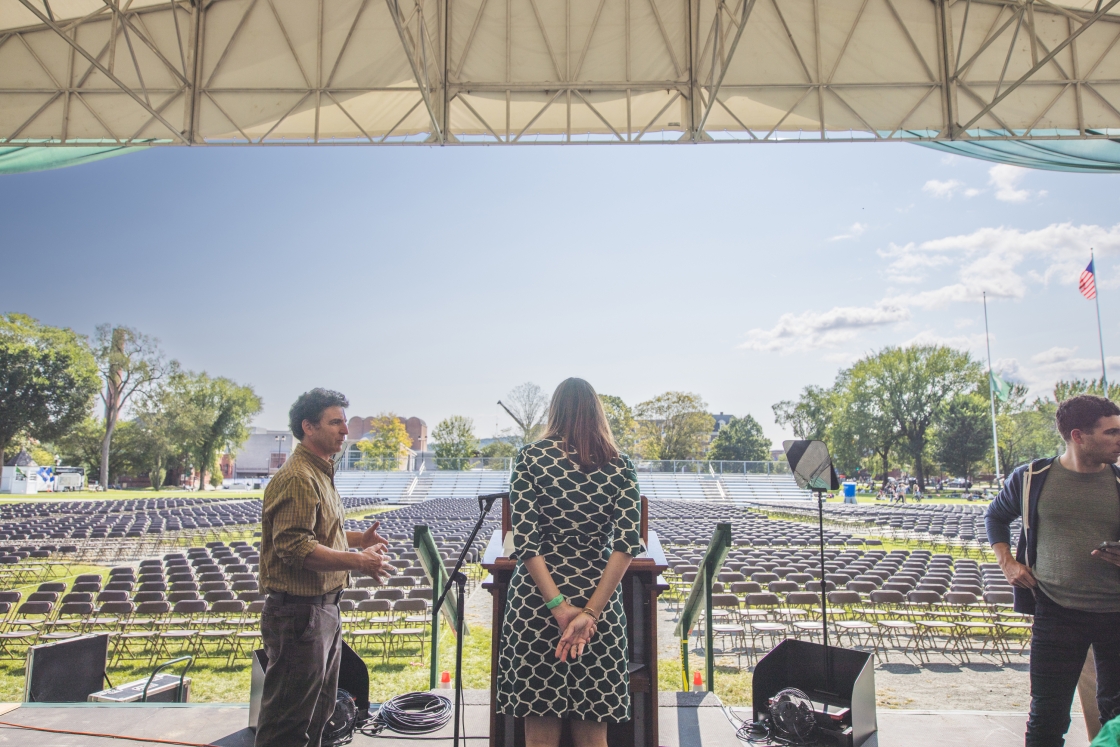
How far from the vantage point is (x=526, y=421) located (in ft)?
154

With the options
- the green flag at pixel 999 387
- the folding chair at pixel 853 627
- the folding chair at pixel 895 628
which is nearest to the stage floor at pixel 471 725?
the folding chair at pixel 895 628

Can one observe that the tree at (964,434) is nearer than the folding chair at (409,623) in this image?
No

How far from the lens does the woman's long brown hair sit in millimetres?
2027

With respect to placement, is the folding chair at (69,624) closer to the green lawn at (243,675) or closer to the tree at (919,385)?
the green lawn at (243,675)

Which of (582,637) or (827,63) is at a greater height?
(827,63)

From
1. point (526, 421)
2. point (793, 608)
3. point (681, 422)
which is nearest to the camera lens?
point (793, 608)

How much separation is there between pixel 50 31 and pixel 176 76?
143cm

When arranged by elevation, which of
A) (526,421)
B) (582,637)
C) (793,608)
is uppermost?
(526,421)

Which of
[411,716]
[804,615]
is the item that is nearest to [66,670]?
[411,716]

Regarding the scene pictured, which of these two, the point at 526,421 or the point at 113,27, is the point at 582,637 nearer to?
the point at 113,27

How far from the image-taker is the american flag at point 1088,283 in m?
20.1

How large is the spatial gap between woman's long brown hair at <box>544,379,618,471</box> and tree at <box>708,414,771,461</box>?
65.2 metres

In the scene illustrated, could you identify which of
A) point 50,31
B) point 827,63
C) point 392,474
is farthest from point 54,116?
point 392,474

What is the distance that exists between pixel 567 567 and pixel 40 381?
4782cm
